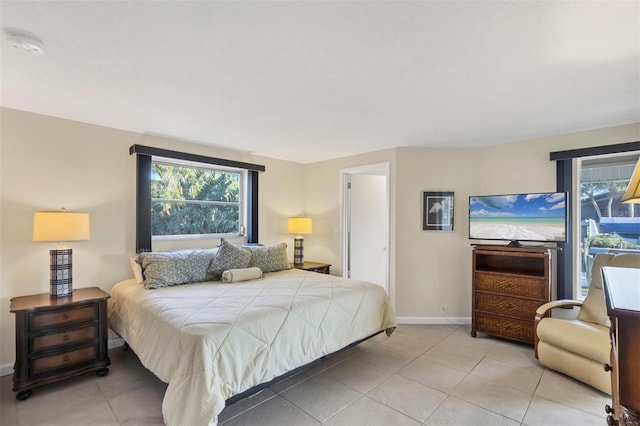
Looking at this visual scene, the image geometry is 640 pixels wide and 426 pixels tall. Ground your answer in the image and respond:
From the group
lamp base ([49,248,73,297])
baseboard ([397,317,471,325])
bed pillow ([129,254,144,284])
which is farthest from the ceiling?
baseboard ([397,317,471,325])

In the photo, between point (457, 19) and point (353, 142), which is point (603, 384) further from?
point (353, 142)

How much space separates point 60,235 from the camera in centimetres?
252

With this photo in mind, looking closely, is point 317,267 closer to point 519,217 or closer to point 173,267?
point 173,267

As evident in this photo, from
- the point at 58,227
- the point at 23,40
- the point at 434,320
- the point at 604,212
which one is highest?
the point at 23,40

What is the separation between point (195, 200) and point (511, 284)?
3.94 metres

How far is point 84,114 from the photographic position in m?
2.79

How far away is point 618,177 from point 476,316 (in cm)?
210

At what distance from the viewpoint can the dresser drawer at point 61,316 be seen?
7.62 ft

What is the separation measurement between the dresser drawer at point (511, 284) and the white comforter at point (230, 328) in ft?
4.32

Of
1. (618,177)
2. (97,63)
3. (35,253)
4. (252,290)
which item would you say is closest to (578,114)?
(618,177)

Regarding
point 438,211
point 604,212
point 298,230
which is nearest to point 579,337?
point 604,212

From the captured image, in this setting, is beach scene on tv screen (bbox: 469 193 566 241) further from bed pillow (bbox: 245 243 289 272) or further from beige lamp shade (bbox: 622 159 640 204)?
bed pillow (bbox: 245 243 289 272)

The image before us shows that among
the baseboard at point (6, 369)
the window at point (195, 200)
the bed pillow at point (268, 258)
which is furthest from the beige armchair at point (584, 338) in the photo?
the baseboard at point (6, 369)

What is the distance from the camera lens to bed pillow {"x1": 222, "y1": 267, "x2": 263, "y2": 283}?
3.09 meters
